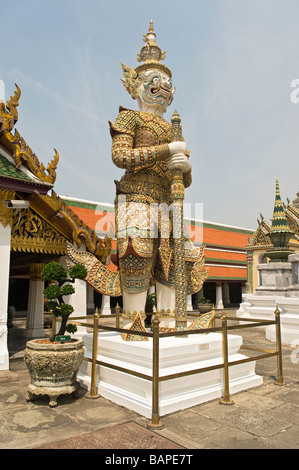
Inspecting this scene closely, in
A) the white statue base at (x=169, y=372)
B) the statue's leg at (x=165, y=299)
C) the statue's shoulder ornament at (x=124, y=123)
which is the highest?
the statue's shoulder ornament at (x=124, y=123)

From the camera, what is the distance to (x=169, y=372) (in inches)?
150

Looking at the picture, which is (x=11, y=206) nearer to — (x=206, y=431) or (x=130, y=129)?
(x=130, y=129)

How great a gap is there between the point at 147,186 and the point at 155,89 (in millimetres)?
1555

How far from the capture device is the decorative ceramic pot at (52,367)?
3809 mm

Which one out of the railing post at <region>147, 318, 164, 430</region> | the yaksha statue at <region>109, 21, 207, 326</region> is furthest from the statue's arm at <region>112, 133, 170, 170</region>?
the railing post at <region>147, 318, 164, 430</region>

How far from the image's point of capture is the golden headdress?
5.44m

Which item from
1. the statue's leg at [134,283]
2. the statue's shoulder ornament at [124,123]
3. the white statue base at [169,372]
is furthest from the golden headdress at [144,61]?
the white statue base at [169,372]

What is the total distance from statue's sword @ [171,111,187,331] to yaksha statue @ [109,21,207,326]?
161 millimetres

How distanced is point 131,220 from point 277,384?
3.02 m

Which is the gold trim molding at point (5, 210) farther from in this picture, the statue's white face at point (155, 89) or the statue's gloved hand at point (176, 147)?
A: the statue's gloved hand at point (176, 147)

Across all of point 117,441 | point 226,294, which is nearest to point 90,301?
point 226,294

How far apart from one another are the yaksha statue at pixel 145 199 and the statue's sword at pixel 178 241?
82 mm

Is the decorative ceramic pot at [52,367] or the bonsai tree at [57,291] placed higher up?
the bonsai tree at [57,291]
